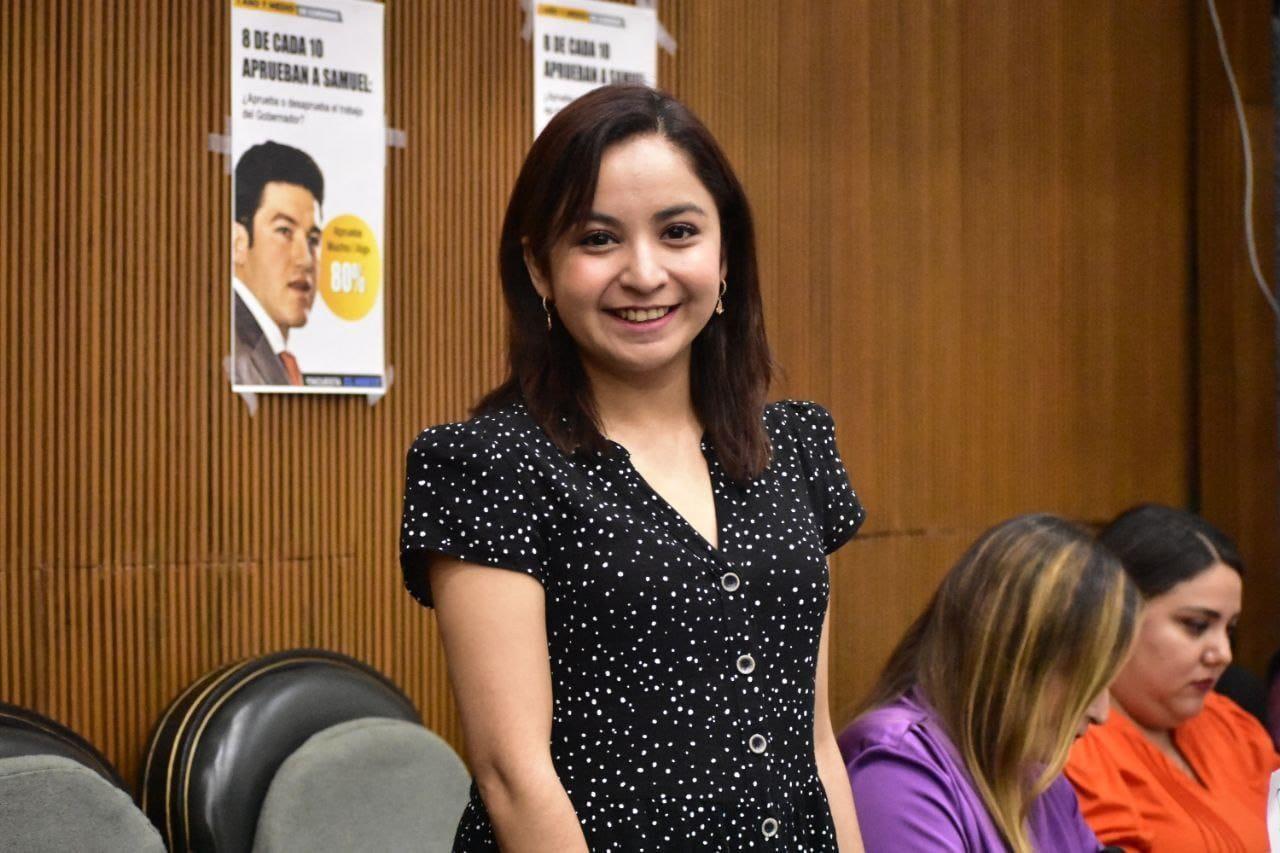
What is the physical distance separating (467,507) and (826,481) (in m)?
0.44

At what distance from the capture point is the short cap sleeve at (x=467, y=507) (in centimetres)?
133

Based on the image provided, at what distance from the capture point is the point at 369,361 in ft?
9.82

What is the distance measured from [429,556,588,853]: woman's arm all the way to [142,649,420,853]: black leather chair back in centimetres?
121

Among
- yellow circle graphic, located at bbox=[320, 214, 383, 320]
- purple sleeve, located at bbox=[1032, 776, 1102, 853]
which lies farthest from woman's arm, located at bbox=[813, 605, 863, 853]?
yellow circle graphic, located at bbox=[320, 214, 383, 320]

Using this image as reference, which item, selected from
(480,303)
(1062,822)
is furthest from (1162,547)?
(480,303)

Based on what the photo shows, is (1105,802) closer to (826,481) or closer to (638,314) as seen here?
(826,481)

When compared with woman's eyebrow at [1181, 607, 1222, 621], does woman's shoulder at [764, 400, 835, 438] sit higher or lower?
higher

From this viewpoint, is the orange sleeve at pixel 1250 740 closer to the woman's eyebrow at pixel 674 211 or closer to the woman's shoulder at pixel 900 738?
the woman's shoulder at pixel 900 738

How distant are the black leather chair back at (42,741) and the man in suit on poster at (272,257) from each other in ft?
2.33

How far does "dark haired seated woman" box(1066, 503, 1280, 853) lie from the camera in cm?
261

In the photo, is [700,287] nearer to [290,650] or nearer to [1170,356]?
[290,650]

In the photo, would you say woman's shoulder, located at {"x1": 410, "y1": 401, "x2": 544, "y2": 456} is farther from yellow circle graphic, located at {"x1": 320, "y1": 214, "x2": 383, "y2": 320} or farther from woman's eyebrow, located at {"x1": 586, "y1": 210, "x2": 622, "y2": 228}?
yellow circle graphic, located at {"x1": 320, "y1": 214, "x2": 383, "y2": 320}

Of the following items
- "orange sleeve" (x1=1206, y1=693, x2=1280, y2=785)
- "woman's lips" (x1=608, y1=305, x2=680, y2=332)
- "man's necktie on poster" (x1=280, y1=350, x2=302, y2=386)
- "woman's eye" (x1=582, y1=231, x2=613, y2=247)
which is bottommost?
"orange sleeve" (x1=1206, y1=693, x2=1280, y2=785)

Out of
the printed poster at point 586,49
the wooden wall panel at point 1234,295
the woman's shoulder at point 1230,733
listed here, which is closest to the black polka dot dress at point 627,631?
the woman's shoulder at point 1230,733
